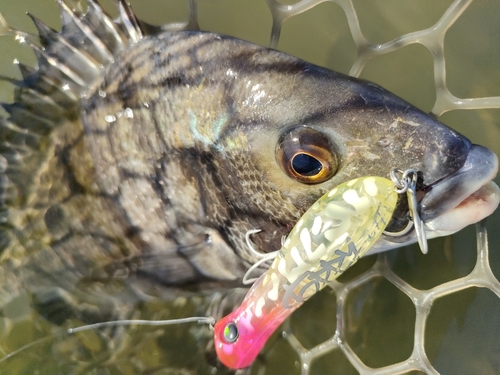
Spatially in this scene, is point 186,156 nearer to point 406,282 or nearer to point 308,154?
point 308,154

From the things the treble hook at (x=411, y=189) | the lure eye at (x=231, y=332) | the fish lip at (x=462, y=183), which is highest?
the fish lip at (x=462, y=183)

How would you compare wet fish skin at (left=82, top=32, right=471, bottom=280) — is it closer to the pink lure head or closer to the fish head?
the fish head

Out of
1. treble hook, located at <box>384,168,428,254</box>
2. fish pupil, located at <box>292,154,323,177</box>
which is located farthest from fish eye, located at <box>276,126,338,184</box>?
treble hook, located at <box>384,168,428,254</box>

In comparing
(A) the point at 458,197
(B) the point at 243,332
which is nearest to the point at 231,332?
(B) the point at 243,332

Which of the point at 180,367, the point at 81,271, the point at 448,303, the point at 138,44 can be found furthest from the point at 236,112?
the point at 180,367

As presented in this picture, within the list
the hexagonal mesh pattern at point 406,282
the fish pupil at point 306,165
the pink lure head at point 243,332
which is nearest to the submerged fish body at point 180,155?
the fish pupil at point 306,165

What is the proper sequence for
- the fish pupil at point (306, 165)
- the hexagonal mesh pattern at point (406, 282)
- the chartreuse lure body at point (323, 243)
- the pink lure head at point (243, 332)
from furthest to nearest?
1. the hexagonal mesh pattern at point (406, 282)
2. the pink lure head at point (243, 332)
3. the fish pupil at point (306, 165)
4. the chartreuse lure body at point (323, 243)

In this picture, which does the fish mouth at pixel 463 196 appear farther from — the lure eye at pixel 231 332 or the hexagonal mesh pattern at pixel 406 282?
the lure eye at pixel 231 332

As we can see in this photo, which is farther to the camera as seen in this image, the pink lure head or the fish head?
the pink lure head
